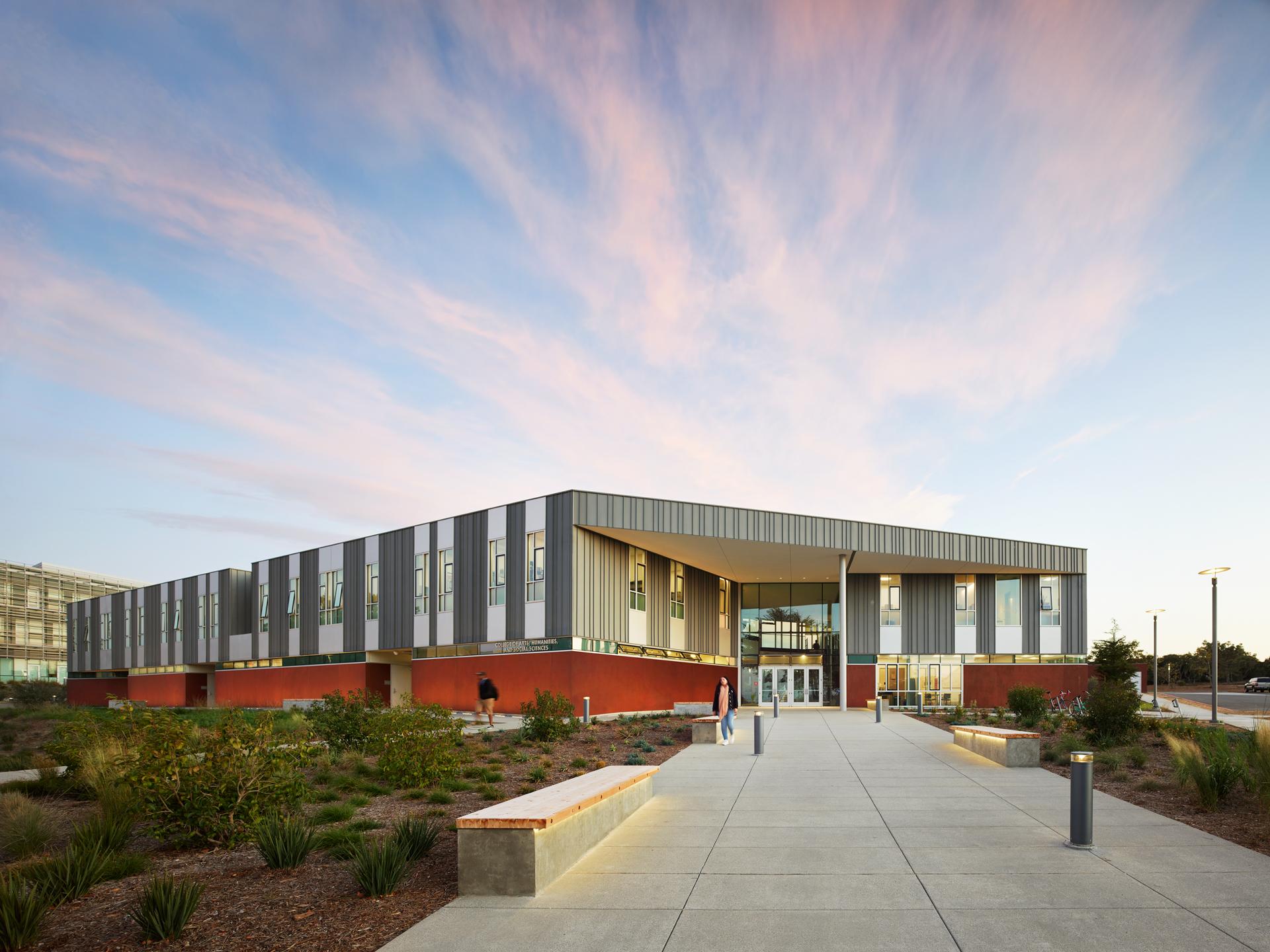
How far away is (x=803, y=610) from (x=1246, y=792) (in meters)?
33.8

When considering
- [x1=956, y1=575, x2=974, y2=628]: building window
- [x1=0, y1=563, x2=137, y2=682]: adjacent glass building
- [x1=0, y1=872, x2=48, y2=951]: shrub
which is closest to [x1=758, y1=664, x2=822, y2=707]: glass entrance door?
[x1=956, y1=575, x2=974, y2=628]: building window

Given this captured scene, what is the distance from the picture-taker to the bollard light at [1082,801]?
27.0 ft

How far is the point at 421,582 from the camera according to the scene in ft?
119

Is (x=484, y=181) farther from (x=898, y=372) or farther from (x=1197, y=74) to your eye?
(x=898, y=372)

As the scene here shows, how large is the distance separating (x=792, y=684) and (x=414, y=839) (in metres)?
38.5

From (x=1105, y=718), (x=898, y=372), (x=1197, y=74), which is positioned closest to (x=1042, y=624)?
(x=898, y=372)

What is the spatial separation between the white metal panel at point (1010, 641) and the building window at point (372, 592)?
30.0 meters

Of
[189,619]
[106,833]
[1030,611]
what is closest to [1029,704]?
[1030,611]

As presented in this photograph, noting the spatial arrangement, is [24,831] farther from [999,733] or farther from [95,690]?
[95,690]

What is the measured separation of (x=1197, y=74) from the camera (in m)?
12.6

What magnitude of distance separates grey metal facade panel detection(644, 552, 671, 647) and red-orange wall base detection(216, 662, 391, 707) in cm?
1222

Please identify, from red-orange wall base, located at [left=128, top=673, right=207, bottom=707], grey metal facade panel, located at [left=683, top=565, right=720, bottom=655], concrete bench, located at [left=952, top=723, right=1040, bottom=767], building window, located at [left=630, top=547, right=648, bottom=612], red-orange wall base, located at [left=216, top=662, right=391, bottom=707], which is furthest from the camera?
red-orange wall base, located at [left=128, top=673, right=207, bottom=707]

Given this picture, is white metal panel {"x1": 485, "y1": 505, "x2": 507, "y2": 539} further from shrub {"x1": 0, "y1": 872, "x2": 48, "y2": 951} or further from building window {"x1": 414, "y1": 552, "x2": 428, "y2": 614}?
shrub {"x1": 0, "y1": 872, "x2": 48, "y2": 951}

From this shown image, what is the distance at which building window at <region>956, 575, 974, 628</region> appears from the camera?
140 ft
